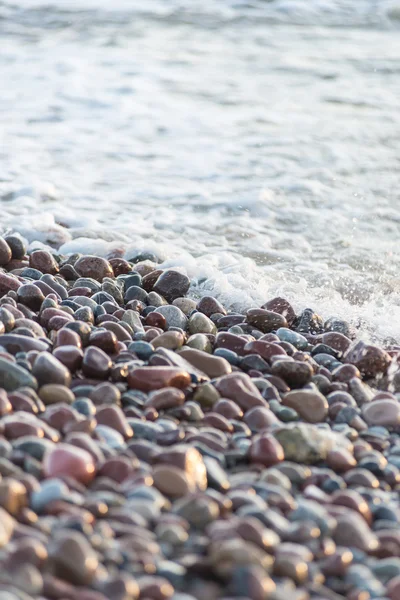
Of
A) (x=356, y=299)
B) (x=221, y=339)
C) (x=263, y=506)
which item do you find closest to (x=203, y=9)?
(x=356, y=299)

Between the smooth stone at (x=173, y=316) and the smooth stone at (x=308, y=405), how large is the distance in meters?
0.91

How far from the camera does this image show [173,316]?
3604mm

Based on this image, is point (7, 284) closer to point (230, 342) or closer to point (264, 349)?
point (230, 342)

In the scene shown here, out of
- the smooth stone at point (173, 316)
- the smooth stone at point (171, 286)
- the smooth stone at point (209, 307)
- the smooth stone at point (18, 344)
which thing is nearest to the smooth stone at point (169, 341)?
the smooth stone at point (173, 316)

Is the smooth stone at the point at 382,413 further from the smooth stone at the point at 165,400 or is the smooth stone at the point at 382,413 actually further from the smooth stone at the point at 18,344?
the smooth stone at the point at 18,344

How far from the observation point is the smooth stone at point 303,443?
92.5 inches

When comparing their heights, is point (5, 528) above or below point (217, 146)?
above

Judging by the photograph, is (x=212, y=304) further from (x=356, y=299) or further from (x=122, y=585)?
(x=122, y=585)

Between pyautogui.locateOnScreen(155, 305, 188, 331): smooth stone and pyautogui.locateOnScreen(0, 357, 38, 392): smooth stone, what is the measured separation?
3.73 feet

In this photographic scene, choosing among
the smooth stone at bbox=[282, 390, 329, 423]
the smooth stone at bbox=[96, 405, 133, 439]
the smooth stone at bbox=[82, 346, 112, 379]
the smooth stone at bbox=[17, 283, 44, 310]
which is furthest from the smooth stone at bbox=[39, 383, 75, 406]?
the smooth stone at bbox=[17, 283, 44, 310]

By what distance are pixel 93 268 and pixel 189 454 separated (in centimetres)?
219

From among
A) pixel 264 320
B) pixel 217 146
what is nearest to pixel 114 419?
pixel 264 320

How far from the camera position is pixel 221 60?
30.3 ft

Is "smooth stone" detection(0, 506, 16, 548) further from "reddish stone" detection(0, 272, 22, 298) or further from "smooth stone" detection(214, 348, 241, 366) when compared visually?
"reddish stone" detection(0, 272, 22, 298)
